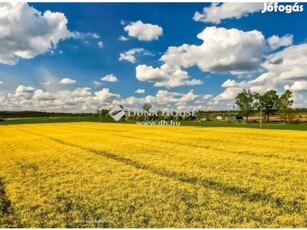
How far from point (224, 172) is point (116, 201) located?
7179 millimetres

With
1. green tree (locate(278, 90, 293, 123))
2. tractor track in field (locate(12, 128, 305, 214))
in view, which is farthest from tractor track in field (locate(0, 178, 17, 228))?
green tree (locate(278, 90, 293, 123))

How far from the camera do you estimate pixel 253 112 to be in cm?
12131

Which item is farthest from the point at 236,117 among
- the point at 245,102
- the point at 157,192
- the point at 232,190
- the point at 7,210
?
the point at 7,210

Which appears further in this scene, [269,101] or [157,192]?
[269,101]

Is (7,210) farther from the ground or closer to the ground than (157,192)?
closer to the ground

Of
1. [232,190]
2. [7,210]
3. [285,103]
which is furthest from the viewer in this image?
[285,103]

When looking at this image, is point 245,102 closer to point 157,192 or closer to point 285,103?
point 285,103

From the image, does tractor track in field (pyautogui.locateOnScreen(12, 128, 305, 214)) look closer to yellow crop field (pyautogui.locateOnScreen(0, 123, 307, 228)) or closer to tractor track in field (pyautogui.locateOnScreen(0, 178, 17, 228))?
yellow crop field (pyautogui.locateOnScreen(0, 123, 307, 228))

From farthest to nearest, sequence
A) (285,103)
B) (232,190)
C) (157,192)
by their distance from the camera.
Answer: (285,103)
(232,190)
(157,192)

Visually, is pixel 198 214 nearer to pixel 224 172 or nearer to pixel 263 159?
pixel 224 172

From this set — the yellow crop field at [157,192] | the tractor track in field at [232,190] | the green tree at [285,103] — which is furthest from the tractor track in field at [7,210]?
the green tree at [285,103]

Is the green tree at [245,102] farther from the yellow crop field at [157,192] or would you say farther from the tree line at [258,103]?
the yellow crop field at [157,192]

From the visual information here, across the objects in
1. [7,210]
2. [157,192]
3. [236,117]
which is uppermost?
[236,117]

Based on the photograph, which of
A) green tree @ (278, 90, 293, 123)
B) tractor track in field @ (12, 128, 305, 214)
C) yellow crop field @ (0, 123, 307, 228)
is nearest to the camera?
yellow crop field @ (0, 123, 307, 228)
